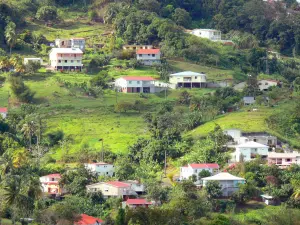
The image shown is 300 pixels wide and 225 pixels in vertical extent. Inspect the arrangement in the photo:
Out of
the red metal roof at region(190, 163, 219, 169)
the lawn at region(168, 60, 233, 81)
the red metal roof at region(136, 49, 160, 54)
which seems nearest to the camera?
the red metal roof at region(190, 163, 219, 169)

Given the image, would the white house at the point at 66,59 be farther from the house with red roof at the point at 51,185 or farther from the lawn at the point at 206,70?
the house with red roof at the point at 51,185

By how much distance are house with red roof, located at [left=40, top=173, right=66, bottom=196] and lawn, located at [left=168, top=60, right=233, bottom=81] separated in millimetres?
29381

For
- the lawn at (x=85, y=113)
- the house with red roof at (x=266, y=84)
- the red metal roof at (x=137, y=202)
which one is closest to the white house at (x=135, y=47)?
the lawn at (x=85, y=113)

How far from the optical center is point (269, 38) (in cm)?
12156

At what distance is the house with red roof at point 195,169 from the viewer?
7800 centimetres

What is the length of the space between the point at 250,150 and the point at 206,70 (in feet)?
79.3

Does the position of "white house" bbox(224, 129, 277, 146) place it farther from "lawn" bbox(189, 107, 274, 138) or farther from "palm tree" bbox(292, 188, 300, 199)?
"palm tree" bbox(292, 188, 300, 199)

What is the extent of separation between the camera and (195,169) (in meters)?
78.2

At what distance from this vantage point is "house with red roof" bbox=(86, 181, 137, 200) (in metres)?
74.9

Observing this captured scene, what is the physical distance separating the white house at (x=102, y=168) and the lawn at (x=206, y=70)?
24.9m

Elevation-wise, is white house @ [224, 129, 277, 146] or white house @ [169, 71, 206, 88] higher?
white house @ [169, 71, 206, 88]

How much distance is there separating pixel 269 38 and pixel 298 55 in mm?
3831

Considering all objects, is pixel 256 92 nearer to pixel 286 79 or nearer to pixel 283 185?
pixel 286 79

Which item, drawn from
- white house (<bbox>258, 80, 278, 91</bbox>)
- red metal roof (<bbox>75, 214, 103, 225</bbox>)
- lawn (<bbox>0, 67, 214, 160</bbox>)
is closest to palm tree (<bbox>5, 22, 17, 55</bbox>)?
lawn (<bbox>0, 67, 214, 160</bbox>)
